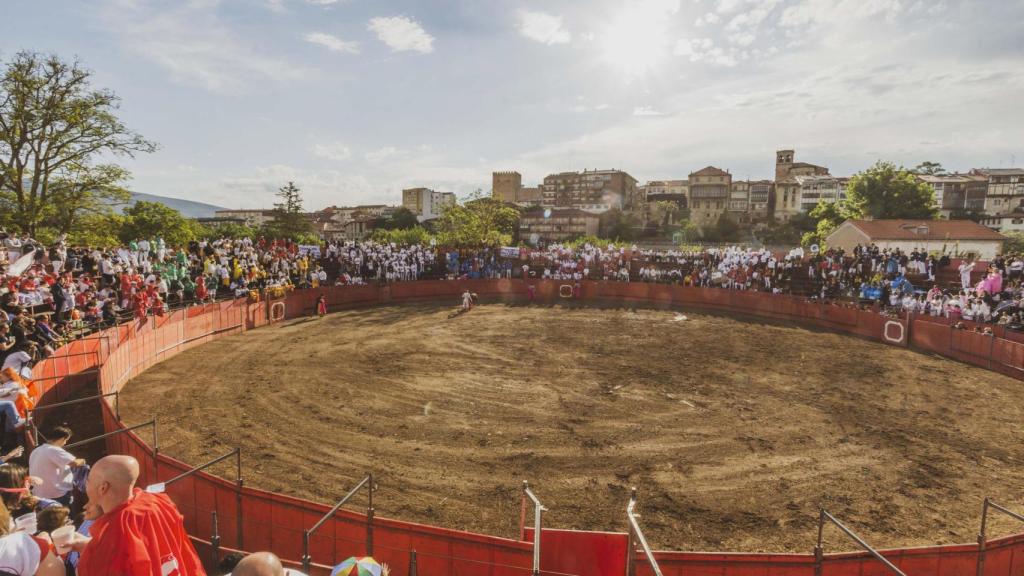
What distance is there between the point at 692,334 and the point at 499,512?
642 inches

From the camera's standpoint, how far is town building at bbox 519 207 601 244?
101375 mm

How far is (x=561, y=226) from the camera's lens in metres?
102

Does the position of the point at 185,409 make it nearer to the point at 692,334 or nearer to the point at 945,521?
the point at 945,521

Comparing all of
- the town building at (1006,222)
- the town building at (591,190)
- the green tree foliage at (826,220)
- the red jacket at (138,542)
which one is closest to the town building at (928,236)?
the green tree foliage at (826,220)

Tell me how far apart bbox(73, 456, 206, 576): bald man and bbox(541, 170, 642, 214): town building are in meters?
124

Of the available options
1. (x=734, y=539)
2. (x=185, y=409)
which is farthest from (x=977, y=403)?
(x=185, y=409)

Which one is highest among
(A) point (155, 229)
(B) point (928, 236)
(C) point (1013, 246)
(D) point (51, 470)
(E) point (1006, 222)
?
(E) point (1006, 222)

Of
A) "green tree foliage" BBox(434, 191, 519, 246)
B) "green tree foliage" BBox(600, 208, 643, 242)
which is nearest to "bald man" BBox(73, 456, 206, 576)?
"green tree foliage" BBox(434, 191, 519, 246)

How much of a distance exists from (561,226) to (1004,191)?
264ft

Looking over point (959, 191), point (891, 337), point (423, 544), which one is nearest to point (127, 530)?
point (423, 544)

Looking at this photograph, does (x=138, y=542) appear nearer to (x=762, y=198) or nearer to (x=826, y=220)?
(x=826, y=220)

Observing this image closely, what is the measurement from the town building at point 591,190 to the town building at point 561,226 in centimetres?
2188

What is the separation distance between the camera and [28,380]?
9703mm

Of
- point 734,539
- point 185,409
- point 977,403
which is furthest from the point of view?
point 977,403
